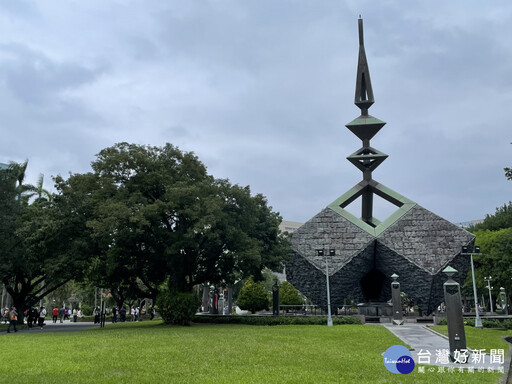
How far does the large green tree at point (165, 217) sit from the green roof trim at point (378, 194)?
579 centimetres

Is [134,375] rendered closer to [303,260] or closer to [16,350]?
[16,350]

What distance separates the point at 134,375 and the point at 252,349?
4.96 metres

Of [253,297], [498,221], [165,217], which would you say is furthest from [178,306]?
[498,221]

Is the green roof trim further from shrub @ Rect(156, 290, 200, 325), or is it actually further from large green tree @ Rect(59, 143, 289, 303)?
shrub @ Rect(156, 290, 200, 325)

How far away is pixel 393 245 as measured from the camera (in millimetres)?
29531

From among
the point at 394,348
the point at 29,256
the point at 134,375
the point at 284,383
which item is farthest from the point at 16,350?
the point at 29,256

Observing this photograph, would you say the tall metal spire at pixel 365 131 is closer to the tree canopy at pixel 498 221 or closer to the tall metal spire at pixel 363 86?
the tall metal spire at pixel 363 86

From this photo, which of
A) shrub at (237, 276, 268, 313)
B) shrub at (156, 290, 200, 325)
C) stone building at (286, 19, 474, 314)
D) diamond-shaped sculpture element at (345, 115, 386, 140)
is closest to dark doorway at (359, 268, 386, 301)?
stone building at (286, 19, 474, 314)

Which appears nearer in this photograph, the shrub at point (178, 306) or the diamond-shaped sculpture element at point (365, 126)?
the shrub at point (178, 306)

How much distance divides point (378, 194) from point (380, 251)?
4698mm

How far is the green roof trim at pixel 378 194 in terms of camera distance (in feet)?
99.2

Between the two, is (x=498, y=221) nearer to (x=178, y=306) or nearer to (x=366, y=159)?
(x=366, y=159)

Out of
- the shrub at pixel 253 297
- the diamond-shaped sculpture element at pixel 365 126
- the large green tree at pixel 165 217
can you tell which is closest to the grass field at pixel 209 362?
the large green tree at pixel 165 217

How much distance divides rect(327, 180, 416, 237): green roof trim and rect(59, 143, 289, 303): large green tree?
19.0ft
